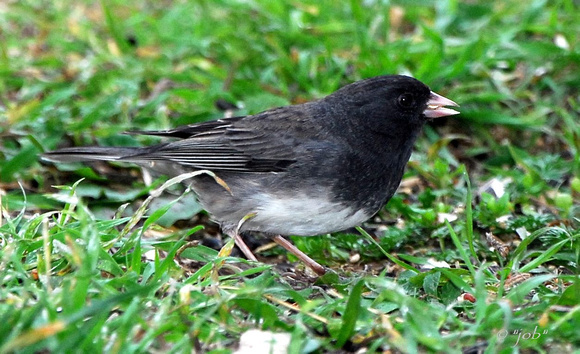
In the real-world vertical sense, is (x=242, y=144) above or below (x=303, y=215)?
above

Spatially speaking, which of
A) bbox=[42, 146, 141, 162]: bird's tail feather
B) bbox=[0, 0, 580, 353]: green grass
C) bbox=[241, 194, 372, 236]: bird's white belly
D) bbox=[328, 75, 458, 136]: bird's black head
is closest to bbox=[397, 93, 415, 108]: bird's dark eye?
bbox=[328, 75, 458, 136]: bird's black head

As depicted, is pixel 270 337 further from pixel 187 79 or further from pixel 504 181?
pixel 187 79

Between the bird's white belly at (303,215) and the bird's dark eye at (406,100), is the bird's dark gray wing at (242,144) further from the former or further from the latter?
the bird's dark eye at (406,100)

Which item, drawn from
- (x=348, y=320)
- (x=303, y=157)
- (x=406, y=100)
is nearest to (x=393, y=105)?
(x=406, y=100)

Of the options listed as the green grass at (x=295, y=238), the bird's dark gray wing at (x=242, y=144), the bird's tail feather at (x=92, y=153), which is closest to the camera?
the green grass at (x=295, y=238)

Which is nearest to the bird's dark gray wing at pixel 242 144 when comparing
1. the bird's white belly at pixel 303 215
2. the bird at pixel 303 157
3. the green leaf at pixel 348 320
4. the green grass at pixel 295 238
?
the bird at pixel 303 157

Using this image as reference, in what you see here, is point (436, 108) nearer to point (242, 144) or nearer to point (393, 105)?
point (393, 105)

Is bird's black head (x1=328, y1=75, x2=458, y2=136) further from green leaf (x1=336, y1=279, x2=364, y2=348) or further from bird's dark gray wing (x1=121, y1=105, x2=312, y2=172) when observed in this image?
green leaf (x1=336, y1=279, x2=364, y2=348)

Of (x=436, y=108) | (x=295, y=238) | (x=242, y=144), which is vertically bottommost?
(x=295, y=238)
